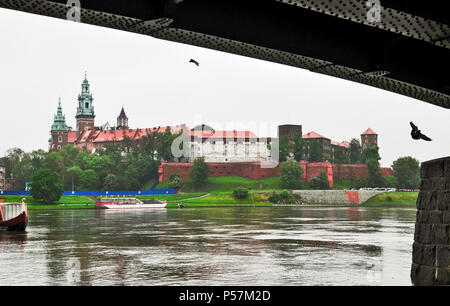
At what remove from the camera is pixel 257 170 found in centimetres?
13175

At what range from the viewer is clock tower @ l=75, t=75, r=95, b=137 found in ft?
585

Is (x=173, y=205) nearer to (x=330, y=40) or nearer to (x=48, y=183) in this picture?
(x=48, y=183)

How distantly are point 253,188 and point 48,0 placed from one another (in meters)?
117

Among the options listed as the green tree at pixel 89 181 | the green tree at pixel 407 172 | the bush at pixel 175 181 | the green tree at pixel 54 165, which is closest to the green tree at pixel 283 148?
the green tree at pixel 407 172

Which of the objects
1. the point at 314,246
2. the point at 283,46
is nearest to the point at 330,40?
the point at 283,46

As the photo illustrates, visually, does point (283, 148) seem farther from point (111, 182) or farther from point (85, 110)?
point (85, 110)

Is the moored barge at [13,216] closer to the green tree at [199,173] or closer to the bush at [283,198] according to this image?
the bush at [283,198]

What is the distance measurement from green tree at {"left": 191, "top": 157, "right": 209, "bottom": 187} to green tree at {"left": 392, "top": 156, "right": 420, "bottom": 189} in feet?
160

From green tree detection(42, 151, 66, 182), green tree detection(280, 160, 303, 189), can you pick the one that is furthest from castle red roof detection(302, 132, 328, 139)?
green tree detection(42, 151, 66, 182)

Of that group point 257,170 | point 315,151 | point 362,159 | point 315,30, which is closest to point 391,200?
point 257,170

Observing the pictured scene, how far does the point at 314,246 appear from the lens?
76.8 feet

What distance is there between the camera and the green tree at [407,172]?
137 m

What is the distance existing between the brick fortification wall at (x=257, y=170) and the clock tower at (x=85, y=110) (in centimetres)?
5819

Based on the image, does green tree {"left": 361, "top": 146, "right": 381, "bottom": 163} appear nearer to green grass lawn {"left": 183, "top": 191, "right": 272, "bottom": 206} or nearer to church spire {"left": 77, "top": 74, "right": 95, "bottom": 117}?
green grass lawn {"left": 183, "top": 191, "right": 272, "bottom": 206}
